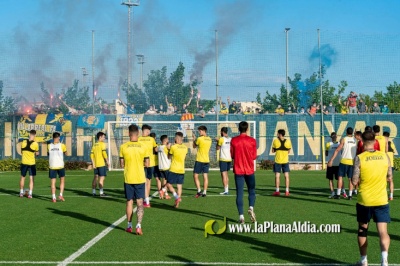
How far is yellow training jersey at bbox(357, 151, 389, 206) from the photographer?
8.09 meters

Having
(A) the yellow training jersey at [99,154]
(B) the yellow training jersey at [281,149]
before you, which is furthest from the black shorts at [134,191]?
(B) the yellow training jersey at [281,149]

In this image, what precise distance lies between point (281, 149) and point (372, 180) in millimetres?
10182

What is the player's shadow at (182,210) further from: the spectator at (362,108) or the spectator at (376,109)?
the spectator at (376,109)

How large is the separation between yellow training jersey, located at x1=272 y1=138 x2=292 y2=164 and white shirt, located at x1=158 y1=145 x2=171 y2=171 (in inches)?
133

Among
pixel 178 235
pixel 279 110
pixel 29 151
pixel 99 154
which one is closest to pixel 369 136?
pixel 178 235

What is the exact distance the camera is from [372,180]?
8.12m

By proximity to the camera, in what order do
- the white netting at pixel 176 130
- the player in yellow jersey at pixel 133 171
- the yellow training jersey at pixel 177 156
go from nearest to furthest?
the player in yellow jersey at pixel 133 171
the yellow training jersey at pixel 177 156
the white netting at pixel 176 130

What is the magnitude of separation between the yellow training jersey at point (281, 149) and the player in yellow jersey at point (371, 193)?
1005 centimetres

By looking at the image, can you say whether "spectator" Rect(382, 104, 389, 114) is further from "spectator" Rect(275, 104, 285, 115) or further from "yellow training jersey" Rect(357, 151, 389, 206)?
"yellow training jersey" Rect(357, 151, 389, 206)

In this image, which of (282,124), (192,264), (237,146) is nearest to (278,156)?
(237,146)

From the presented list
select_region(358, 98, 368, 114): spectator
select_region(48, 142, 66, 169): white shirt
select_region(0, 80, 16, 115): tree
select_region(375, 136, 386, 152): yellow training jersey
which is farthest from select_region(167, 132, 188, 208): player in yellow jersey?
select_region(0, 80, 16, 115): tree

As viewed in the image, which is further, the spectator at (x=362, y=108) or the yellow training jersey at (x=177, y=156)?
the spectator at (x=362, y=108)

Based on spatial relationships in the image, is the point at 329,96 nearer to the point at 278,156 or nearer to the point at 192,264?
the point at 278,156

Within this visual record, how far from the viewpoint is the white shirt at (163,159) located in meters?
17.3
